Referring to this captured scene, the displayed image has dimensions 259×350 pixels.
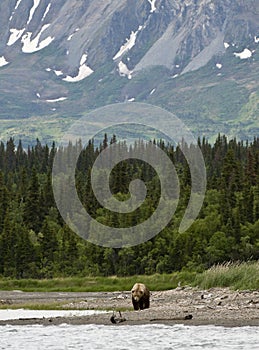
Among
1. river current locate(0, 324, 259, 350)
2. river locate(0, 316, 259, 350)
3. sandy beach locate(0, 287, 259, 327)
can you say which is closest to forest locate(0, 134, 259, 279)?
sandy beach locate(0, 287, 259, 327)

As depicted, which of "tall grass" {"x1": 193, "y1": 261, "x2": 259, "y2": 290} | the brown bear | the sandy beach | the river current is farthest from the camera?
"tall grass" {"x1": 193, "y1": 261, "x2": 259, "y2": 290}

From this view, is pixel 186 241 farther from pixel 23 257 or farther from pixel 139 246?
pixel 23 257

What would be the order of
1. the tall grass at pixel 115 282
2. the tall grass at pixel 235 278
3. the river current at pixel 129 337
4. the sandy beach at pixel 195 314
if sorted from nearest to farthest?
1. the river current at pixel 129 337
2. the sandy beach at pixel 195 314
3. the tall grass at pixel 235 278
4. the tall grass at pixel 115 282

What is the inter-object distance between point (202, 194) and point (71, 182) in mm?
29124

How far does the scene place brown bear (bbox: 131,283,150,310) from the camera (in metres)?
49.3

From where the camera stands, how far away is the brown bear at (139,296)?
49312mm

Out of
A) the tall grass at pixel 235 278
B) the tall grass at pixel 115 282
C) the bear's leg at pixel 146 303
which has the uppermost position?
the tall grass at pixel 235 278

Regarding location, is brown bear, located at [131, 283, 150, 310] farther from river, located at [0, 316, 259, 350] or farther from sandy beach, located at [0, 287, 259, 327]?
river, located at [0, 316, 259, 350]

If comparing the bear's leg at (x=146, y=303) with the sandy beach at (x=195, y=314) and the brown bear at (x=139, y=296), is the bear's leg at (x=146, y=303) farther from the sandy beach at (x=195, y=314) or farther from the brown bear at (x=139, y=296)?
the sandy beach at (x=195, y=314)

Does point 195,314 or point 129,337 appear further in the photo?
point 195,314

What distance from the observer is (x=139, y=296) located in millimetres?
49312

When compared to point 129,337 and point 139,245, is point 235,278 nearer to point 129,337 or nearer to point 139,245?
point 129,337

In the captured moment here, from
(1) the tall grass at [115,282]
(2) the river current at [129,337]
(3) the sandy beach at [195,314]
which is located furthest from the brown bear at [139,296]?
(1) the tall grass at [115,282]

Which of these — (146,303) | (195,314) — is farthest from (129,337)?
(146,303)
